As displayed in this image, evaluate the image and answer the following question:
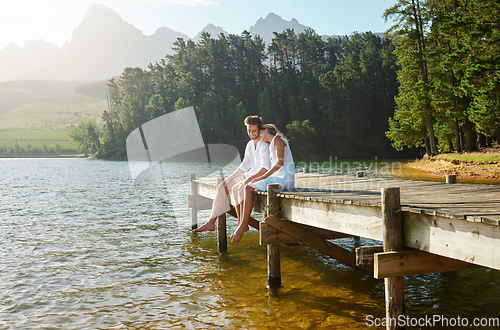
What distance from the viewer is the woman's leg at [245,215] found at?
766cm

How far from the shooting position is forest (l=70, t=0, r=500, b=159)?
30094 millimetres

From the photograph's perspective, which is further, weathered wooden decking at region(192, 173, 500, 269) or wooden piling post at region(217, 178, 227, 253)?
wooden piling post at region(217, 178, 227, 253)

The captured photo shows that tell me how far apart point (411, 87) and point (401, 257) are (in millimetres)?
42115

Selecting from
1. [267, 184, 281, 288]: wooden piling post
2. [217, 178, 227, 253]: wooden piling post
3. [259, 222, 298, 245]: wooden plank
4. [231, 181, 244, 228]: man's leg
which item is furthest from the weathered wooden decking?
[217, 178, 227, 253]: wooden piling post

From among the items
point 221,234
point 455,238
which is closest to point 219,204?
point 221,234

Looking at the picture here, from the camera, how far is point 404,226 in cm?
498

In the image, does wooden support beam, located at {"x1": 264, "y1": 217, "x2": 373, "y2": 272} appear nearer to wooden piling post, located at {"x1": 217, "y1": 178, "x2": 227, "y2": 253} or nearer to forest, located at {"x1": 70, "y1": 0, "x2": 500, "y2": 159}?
wooden piling post, located at {"x1": 217, "y1": 178, "x2": 227, "y2": 253}

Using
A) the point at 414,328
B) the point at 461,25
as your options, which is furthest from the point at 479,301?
the point at 461,25

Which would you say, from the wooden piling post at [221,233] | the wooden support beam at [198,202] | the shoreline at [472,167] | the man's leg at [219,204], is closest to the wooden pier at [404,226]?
the man's leg at [219,204]

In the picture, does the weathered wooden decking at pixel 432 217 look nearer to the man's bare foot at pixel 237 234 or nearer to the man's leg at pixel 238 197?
the man's bare foot at pixel 237 234

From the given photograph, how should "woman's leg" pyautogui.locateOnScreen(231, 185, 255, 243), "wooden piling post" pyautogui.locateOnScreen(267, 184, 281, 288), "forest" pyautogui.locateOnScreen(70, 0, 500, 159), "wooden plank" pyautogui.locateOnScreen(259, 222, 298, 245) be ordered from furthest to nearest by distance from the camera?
"forest" pyautogui.locateOnScreen(70, 0, 500, 159), "woman's leg" pyautogui.locateOnScreen(231, 185, 255, 243), "wooden piling post" pyautogui.locateOnScreen(267, 184, 281, 288), "wooden plank" pyautogui.locateOnScreen(259, 222, 298, 245)

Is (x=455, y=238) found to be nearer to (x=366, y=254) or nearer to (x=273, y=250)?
(x=366, y=254)

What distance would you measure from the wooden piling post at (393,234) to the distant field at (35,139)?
15734 centimetres

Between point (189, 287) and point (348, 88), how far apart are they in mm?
80728
